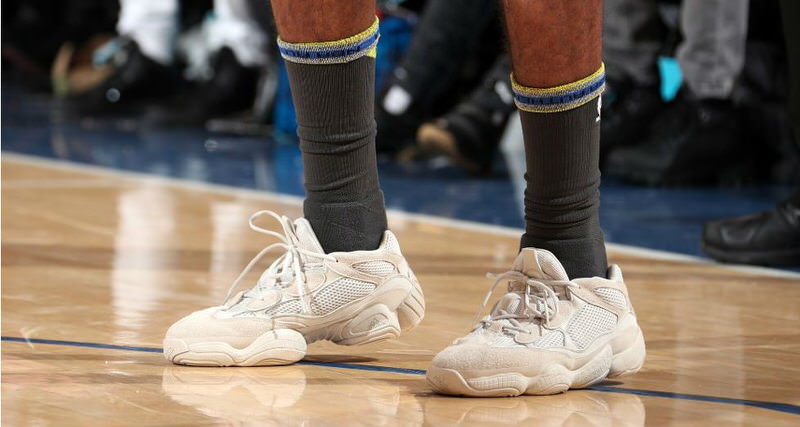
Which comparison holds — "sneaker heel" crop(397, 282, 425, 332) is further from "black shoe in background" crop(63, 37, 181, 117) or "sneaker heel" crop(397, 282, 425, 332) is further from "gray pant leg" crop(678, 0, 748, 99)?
"black shoe in background" crop(63, 37, 181, 117)

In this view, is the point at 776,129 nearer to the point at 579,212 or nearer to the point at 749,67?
the point at 749,67

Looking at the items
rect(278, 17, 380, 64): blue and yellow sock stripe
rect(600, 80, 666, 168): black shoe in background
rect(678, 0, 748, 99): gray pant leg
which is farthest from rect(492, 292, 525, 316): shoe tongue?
rect(600, 80, 666, 168): black shoe in background

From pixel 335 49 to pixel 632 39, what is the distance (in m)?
1.83

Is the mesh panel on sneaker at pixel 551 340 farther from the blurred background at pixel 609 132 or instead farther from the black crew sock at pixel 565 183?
the blurred background at pixel 609 132

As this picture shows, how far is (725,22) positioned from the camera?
2.73 metres

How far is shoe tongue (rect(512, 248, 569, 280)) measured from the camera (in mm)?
1161

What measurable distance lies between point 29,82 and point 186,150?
255cm

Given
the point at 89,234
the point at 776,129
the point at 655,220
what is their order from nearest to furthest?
the point at 89,234 < the point at 655,220 < the point at 776,129

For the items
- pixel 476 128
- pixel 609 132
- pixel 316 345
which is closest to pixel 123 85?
pixel 476 128

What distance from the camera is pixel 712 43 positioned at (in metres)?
2.74

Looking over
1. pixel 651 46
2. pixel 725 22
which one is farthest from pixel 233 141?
pixel 725 22

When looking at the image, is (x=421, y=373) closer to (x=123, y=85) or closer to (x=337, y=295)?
(x=337, y=295)

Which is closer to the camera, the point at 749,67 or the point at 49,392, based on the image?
the point at 49,392

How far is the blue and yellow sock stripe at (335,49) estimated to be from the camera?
4.08 feet
